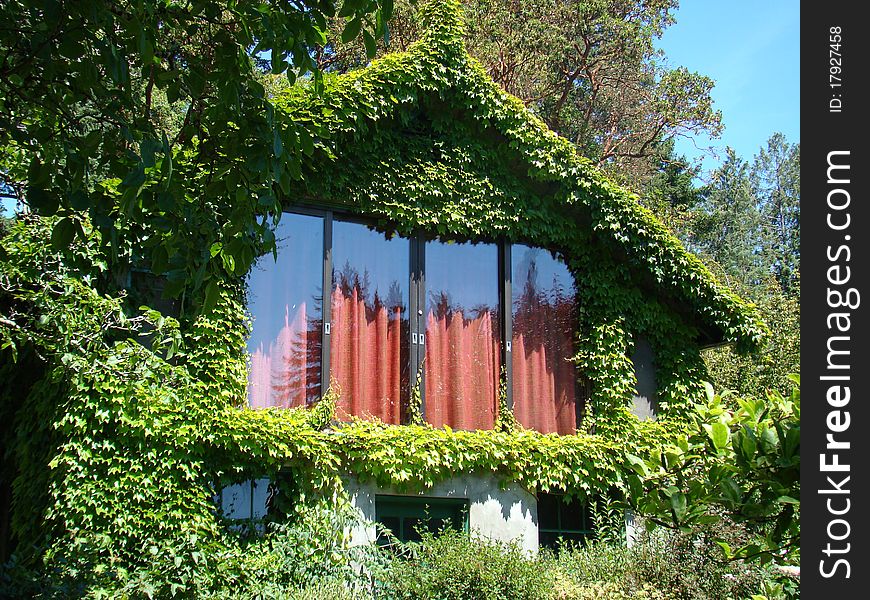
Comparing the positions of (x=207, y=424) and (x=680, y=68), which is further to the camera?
(x=680, y=68)

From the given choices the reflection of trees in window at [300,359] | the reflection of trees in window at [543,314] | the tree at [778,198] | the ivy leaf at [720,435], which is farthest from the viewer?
the tree at [778,198]

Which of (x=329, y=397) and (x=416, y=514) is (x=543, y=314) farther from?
(x=329, y=397)

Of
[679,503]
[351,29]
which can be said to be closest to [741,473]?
[679,503]

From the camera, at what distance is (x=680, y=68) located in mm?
25156

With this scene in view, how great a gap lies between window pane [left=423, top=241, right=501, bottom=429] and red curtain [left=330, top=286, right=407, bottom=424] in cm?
47

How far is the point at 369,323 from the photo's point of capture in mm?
11438

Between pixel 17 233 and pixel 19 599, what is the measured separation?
380cm

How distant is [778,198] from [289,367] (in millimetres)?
49405

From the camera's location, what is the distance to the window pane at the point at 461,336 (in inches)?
460

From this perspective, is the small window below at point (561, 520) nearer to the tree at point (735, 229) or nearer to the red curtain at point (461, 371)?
the red curtain at point (461, 371)

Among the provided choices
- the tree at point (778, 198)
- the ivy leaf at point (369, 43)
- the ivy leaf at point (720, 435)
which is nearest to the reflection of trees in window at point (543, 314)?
the ivy leaf at point (369, 43)

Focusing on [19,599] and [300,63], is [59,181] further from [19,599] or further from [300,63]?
[19,599]

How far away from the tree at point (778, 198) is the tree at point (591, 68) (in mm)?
24651
